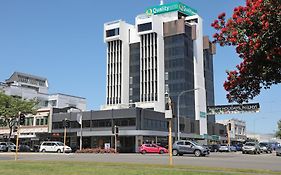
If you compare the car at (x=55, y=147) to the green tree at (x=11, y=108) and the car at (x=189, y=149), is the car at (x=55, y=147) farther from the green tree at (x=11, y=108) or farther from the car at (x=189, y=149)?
the car at (x=189, y=149)

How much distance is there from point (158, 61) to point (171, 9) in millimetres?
16603

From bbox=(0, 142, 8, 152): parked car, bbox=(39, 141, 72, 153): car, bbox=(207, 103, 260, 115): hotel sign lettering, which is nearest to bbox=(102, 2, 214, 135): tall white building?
bbox=(207, 103, 260, 115): hotel sign lettering

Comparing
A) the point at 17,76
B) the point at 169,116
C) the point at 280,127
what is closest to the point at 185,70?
the point at 280,127

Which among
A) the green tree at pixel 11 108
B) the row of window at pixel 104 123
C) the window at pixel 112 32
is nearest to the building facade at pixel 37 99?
the row of window at pixel 104 123

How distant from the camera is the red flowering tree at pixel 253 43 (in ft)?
29.0

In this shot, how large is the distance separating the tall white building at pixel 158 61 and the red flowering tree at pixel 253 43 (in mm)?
83768

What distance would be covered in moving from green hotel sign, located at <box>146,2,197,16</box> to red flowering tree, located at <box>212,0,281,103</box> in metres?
95.3

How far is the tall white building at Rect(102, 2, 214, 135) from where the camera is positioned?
97.4 meters

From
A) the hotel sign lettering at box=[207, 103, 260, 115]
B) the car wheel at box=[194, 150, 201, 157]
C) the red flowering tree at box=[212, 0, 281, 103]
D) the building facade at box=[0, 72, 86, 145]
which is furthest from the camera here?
the building facade at box=[0, 72, 86, 145]

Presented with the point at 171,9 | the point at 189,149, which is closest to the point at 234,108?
the point at 189,149

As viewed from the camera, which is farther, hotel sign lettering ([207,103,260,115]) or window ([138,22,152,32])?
window ([138,22,152,32])

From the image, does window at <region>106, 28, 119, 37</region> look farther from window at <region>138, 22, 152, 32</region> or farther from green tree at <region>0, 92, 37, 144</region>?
green tree at <region>0, 92, 37, 144</region>

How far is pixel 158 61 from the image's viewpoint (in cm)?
9819

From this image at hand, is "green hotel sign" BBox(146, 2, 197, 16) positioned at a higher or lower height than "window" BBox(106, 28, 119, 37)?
higher
